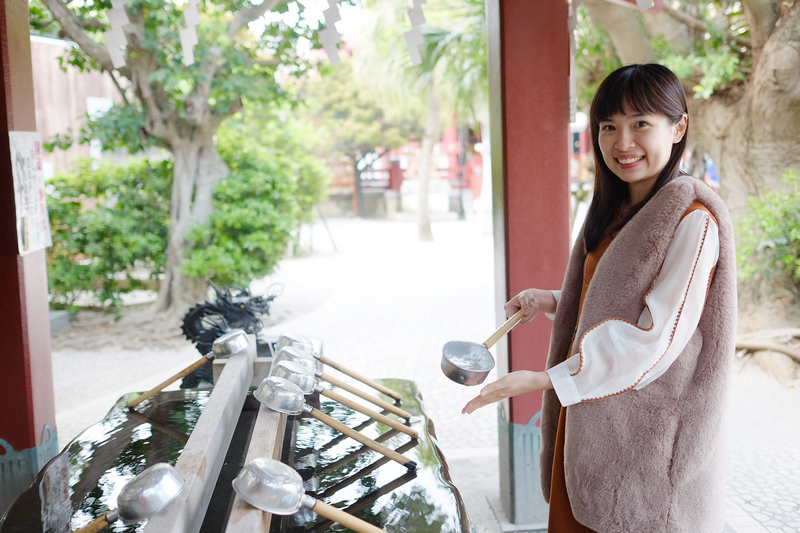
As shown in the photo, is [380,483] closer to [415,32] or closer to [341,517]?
[341,517]

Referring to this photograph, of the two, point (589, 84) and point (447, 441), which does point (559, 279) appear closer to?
point (447, 441)

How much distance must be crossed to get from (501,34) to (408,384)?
4.79ft

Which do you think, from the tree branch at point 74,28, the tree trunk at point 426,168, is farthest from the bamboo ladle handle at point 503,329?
the tree trunk at point 426,168

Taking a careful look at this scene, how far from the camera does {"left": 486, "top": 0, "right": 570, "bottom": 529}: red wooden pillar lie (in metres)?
2.70

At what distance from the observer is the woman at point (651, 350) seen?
128cm

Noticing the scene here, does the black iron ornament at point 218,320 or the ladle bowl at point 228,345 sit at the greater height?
the ladle bowl at point 228,345

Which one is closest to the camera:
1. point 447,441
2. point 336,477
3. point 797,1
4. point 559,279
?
point 336,477

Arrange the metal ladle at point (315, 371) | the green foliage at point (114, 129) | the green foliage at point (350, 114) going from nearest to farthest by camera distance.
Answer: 1. the metal ladle at point (315, 371)
2. the green foliage at point (114, 129)
3. the green foliage at point (350, 114)

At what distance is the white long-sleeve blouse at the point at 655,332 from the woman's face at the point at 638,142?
159 mm

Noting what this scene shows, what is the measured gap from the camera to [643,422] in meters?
1.35

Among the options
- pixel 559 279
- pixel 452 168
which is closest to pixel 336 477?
pixel 559 279

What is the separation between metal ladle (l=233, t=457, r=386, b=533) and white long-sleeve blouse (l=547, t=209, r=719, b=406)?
52cm

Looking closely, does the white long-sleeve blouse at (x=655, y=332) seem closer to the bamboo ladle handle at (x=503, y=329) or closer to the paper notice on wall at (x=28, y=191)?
the bamboo ladle handle at (x=503, y=329)

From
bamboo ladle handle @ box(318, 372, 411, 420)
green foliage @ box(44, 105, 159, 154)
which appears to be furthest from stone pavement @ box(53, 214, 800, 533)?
green foliage @ box(44, 105, 159, 154)
